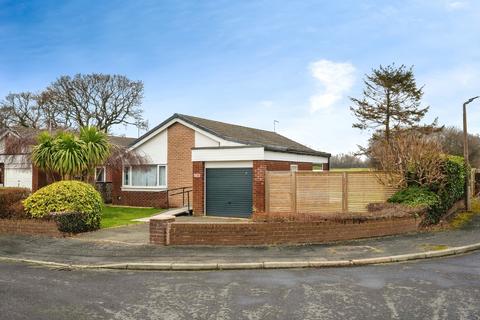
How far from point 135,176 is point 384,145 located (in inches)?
520

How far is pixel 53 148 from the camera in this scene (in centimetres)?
1727

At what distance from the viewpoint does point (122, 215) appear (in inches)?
728

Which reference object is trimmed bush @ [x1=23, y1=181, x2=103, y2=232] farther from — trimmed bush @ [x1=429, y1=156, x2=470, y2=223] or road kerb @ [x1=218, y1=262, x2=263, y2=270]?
trimmed bush @ [x1=429, y1=156, x2=470, y2=223]

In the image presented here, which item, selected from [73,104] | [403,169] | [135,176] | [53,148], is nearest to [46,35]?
[53,148]

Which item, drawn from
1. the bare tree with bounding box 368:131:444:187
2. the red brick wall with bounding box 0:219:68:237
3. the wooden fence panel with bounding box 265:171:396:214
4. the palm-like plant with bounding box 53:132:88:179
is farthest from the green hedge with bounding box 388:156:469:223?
the palm-like plant with bounding box 53:132:88:179

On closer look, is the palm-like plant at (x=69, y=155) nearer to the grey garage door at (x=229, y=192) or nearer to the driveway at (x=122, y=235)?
the driveway at (x=122, y=235)

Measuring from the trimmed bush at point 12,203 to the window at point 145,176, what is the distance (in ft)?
25.6

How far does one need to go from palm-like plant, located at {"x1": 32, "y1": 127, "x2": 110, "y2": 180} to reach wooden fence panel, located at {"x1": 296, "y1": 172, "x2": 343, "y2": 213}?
335 inches

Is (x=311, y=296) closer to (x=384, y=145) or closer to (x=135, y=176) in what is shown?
(x=384, y=145)

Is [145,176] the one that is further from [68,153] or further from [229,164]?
[229,164]

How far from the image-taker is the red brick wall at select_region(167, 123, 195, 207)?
21.3 meters

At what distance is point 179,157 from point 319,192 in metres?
8.20

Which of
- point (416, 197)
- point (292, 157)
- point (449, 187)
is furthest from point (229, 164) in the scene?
point (449, 187)

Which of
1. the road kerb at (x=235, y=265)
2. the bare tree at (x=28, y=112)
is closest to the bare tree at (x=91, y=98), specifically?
the bare tree at (x=28, y=112)
